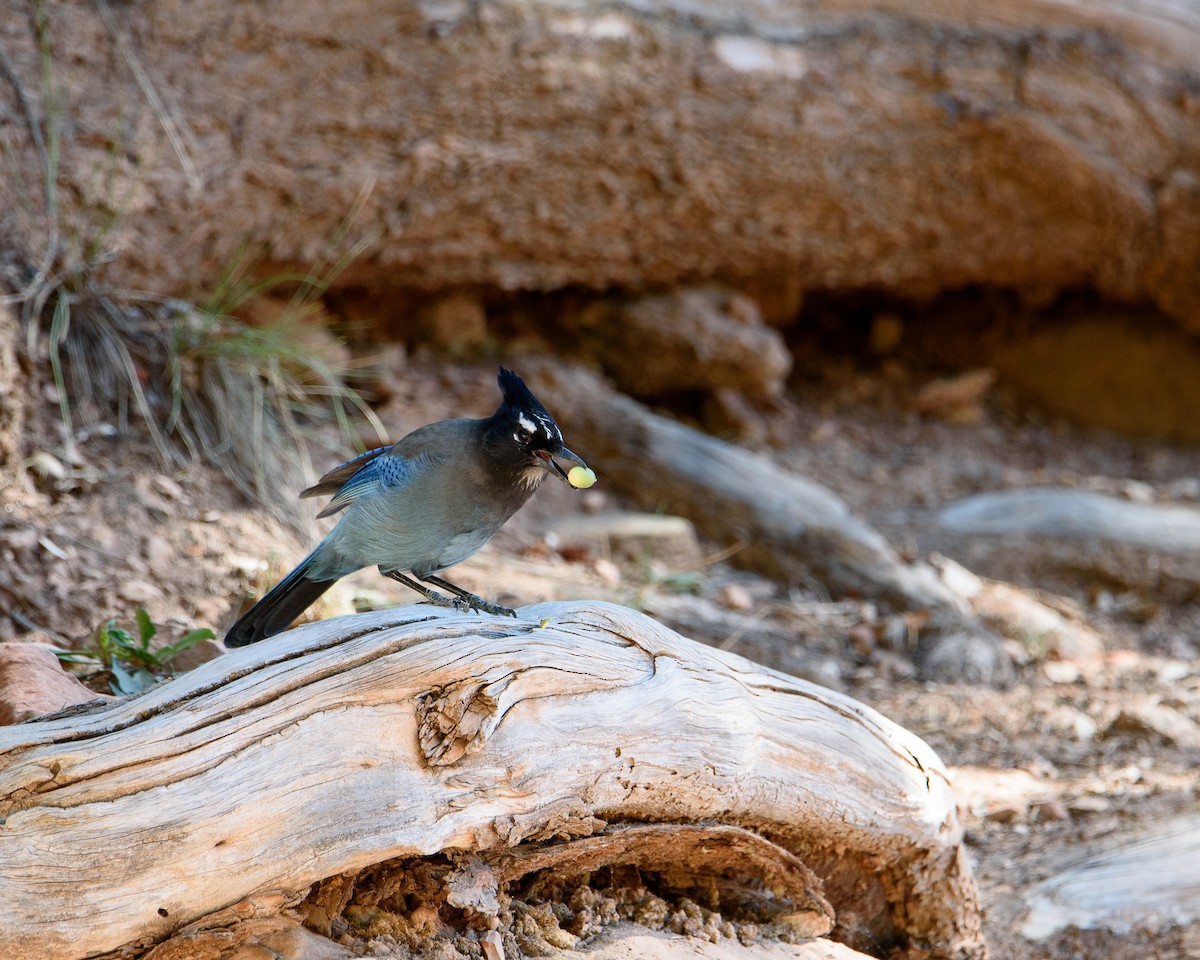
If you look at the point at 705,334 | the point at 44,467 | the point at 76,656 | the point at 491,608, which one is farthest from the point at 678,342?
the point at 76,656

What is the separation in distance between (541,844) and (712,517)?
3.01 meters

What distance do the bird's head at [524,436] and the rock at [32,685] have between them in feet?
3.23

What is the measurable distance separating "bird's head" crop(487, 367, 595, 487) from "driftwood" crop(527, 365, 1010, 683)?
7.43 feet

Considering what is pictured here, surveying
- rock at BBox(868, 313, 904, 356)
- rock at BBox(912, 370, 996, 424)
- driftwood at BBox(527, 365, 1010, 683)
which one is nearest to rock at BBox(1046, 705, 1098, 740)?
driftwood at BBox(527, 365, 1010, 683)

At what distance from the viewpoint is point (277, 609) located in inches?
116

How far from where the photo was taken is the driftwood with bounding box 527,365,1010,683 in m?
4.64

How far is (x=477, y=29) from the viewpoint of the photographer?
5234mm

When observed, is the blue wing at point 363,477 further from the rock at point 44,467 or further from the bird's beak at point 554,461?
the rock at point 44,467

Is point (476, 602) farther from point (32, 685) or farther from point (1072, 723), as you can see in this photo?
point (1072, 723)

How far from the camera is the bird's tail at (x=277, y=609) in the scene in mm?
2908

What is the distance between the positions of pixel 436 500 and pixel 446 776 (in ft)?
2.43

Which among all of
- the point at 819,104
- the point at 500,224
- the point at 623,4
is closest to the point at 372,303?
the point at 500,224

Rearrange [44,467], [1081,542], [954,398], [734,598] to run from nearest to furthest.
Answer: [44,467] < [734,598] < [1081,542] < [954,398]

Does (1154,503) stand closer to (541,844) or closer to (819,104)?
(819,104)
